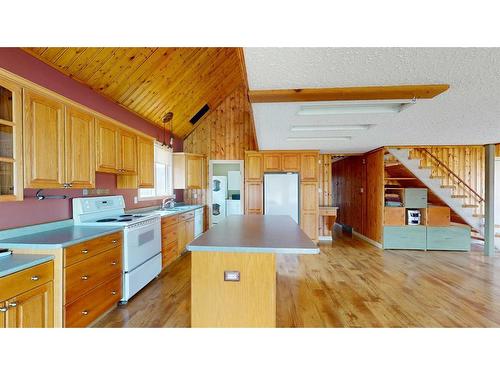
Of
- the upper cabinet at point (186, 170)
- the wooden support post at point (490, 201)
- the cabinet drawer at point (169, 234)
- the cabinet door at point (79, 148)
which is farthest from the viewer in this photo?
the upper cabinet at point (186, 170)

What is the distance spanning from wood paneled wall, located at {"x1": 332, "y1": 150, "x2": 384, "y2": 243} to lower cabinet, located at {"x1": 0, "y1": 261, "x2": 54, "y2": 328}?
18.0 ft

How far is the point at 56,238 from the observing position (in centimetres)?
199

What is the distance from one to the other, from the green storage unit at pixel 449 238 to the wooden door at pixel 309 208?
2337 millimetres

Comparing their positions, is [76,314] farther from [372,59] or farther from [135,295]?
[372,59]

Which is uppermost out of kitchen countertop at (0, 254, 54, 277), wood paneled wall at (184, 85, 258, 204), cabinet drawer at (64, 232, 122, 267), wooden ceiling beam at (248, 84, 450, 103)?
wood paneled wall at (184, 85, 258, 204)

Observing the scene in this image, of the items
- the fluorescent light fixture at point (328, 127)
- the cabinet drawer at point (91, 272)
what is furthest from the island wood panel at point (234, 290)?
the fluorescent light fixture at point (328, 127)

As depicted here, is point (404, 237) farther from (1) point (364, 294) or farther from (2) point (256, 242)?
(2) point (256, 242)

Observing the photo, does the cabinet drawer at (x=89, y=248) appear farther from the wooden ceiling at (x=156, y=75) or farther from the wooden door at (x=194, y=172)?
the wooden door at (x=194, y=172)

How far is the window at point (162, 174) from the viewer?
475cm

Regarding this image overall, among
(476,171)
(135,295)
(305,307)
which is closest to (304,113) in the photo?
(305,307)

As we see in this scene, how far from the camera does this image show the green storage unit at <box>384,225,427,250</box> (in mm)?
4984

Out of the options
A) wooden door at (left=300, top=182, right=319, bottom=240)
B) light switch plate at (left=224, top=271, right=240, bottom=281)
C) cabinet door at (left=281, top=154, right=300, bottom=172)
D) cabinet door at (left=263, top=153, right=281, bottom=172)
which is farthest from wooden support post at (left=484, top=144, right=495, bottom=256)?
light switch plate at (left=224, top=271, right=240, bottom=281)

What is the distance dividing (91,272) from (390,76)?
3.01m

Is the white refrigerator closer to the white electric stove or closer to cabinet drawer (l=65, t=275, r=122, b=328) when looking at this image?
the white electric stove
